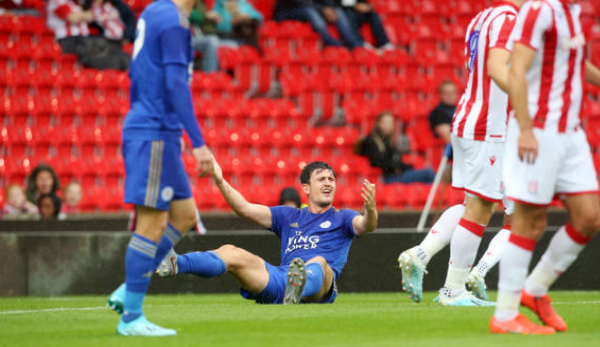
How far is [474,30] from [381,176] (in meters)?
6.44

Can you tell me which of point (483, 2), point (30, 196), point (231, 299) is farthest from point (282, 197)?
point (483, 2)

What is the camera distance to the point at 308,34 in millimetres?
15633

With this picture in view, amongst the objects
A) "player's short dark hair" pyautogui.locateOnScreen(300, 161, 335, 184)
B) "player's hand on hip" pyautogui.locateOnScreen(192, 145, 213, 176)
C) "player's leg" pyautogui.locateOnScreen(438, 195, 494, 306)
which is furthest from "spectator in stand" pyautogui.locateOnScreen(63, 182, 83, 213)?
"player's hand on hip" pyautogui.locateOnScreen(192, 145, 213, 176)

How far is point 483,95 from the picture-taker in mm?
7145

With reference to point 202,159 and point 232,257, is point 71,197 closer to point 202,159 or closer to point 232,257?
point 232,257

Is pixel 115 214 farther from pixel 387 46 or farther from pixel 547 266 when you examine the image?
pixel 547 266

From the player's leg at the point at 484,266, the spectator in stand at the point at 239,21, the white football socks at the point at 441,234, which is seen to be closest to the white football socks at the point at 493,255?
the player's leg at the point at 484,266

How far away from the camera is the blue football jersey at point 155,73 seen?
547 cm

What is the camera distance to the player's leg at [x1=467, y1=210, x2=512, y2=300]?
727 centimetres

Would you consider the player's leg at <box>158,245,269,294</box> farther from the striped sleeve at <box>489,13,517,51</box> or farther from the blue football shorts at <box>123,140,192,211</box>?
the striped sleeve at <box>489,13,517,51</box>

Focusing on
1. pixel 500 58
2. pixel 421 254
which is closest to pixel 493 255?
pixel 421 254

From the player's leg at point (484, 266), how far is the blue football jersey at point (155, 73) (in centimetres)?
267

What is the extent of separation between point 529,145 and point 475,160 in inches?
77.6

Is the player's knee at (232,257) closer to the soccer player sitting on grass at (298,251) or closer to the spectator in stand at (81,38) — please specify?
the soccer player sitting on grass at (298,251)
